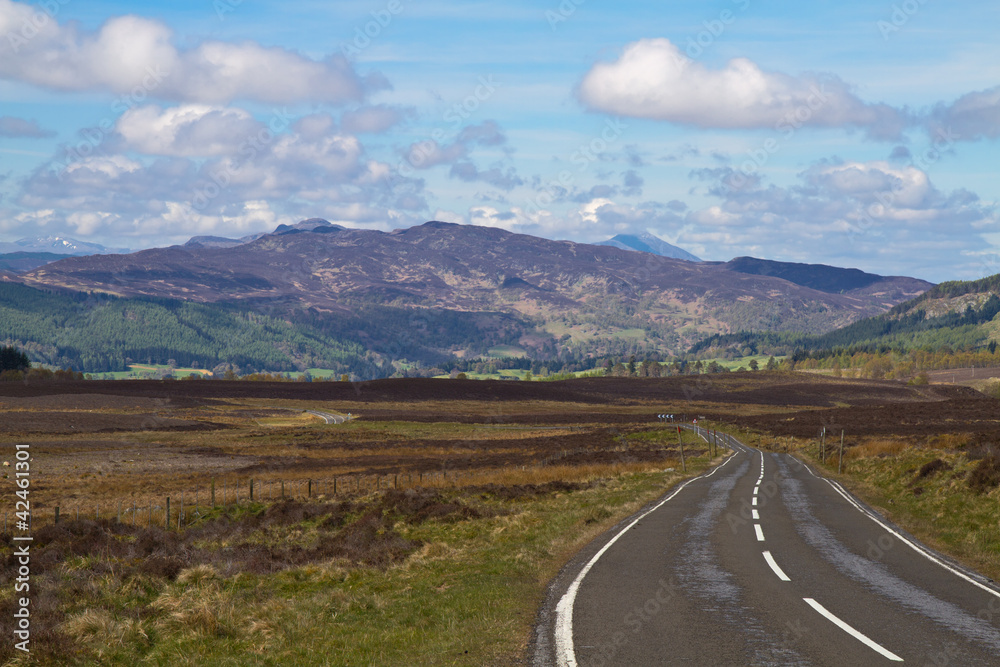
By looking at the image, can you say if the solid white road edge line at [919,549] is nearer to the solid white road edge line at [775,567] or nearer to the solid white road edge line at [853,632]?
the solid white road edge line at [775,567]

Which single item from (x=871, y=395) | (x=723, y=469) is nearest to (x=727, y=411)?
(x=871, y=395)

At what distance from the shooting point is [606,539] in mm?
20875

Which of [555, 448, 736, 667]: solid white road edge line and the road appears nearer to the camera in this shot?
[555, 448, 736, 667]: solid white road edge line

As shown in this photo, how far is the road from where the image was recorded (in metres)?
10.4

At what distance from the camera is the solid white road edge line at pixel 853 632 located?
10242mm

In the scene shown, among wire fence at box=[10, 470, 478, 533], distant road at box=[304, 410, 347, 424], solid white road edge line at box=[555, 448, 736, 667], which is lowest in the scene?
distant road at box=[304, 410, 347, 424]

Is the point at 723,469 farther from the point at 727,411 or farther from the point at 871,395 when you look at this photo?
the point at 871,395

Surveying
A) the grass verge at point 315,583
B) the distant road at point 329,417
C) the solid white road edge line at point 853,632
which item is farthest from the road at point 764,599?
the distant road at point 329,417

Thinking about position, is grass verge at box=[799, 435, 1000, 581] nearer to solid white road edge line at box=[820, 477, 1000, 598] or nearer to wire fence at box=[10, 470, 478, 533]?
solid white road edge line at box=[820, 477, 1000, 598]

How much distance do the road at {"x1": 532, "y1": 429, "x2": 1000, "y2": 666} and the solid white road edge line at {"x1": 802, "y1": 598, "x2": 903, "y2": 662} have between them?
0.06 ft

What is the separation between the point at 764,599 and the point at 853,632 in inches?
90.9

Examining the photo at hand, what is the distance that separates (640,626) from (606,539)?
30.2 ft

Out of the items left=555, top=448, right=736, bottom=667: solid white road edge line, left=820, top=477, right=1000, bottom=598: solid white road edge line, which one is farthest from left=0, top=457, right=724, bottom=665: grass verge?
left=820, top=477, right=1000, bottom=598: solid white road edge line

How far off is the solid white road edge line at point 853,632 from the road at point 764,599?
0.06 feet
